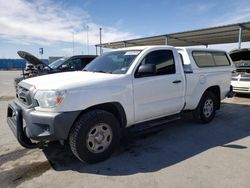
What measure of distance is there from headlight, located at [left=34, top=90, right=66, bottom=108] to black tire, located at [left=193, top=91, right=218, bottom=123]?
11.6 feet

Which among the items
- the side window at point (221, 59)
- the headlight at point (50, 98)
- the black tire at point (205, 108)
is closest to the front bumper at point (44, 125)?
the headlight at point (50, 98)

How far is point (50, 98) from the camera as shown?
324 cm

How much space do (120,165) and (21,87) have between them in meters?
2.16

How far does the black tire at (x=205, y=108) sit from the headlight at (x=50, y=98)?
3.55 metres

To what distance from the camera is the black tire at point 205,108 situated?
561 centimetres

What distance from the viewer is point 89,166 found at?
3.56 meters

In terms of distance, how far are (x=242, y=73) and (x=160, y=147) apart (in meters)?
6.45

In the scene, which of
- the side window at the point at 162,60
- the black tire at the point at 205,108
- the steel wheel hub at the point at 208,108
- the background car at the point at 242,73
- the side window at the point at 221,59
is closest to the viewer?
the side window at the point at 162,60

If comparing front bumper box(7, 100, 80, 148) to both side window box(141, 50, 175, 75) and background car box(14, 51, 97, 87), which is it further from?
background car box(14, 51, 97, 87)

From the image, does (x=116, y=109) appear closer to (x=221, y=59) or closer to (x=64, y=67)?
(x=221, y=59)

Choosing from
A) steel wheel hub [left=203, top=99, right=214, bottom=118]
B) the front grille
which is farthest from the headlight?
steel wheel hub [left=203, top=99, right=214, bottom=118]

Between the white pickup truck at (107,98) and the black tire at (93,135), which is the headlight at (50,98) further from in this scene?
the black tire at (93,135)

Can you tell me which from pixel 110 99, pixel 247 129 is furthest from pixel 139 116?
pixel 247 129

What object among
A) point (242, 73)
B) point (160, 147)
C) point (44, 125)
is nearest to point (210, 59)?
point (160, 147)
